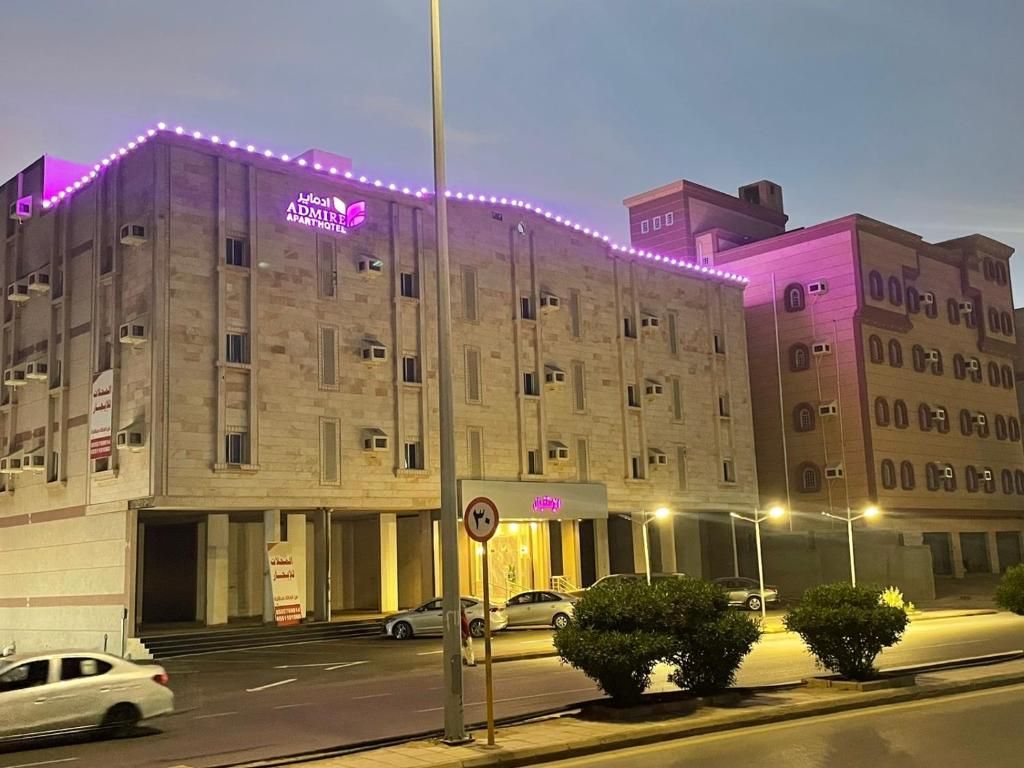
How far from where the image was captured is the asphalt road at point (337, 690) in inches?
555

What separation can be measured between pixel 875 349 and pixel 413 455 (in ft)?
91.6

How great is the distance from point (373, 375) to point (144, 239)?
30.2ft

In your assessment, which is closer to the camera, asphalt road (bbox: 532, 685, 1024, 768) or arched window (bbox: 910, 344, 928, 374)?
asphalt road (bbox: 532, 685, 1024, 768)

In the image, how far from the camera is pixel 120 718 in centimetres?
1552

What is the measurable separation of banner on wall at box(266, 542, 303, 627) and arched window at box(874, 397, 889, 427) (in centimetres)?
3276

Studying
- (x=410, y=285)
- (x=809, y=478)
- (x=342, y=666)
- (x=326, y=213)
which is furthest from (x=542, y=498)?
(x=809, y=478)

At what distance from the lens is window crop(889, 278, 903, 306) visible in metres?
56.4

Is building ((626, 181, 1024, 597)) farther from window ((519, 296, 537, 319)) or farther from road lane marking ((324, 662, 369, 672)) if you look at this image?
road lane marking ((324, 662, 369, 672))

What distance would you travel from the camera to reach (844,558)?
52062 mm

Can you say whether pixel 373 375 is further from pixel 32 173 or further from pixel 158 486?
pixel 32 173

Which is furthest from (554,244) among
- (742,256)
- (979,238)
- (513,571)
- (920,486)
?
(979,238)

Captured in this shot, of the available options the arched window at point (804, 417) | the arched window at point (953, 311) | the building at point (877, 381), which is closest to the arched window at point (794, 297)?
the building at point (877, 381)

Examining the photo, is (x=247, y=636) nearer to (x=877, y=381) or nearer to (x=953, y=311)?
(x=877, y=381)

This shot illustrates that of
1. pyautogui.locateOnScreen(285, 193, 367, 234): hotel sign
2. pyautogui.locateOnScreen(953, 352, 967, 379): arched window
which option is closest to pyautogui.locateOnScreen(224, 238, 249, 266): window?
pyautogui.locateOnScreen(285, 193, 367, 234): hotel sign
